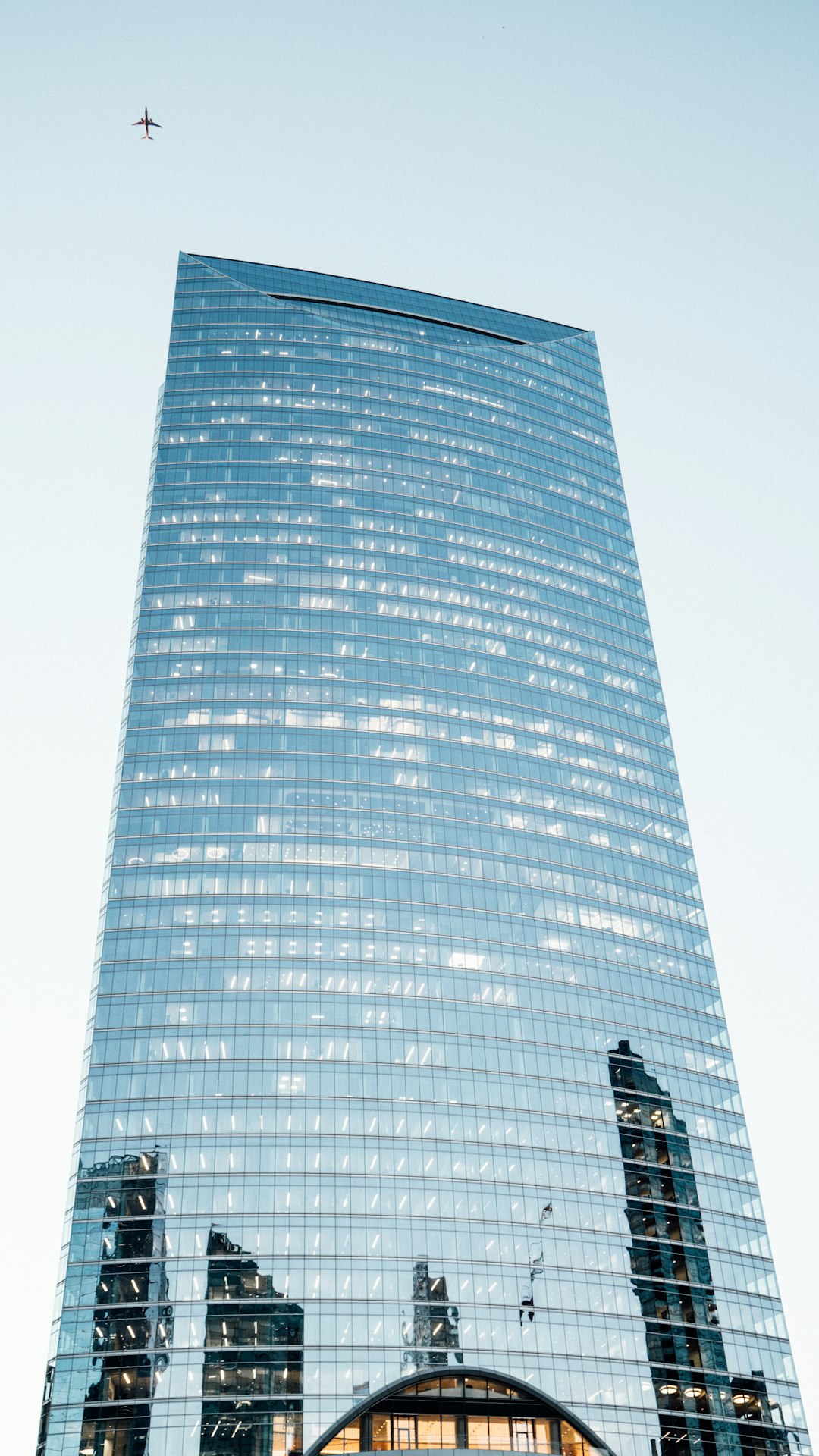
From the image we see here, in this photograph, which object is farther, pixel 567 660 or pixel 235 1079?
pixel 567 660

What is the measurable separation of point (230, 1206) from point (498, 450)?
100m

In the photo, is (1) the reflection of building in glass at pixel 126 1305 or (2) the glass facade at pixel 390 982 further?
(2) the glass facade at pixel 390 982

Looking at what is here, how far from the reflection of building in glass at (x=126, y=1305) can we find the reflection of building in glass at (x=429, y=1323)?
19192 mm

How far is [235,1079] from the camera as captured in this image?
4350 inches

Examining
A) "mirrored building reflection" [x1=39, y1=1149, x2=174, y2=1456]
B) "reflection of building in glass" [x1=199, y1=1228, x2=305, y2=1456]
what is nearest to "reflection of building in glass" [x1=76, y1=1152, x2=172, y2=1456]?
"mirrored building reflection" [x1=39, y1=1149, x2=174, y2=1456]

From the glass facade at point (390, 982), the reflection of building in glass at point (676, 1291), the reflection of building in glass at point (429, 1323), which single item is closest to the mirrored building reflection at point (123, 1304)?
the glass facade at point (390, 982)

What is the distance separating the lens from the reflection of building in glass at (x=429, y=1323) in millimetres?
103062

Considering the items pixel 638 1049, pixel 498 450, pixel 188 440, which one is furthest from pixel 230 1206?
pixel 498 450

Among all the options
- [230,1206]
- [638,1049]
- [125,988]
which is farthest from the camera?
[638,1049]

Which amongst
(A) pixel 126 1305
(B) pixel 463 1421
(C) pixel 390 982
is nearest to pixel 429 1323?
(B) pixel 463 1421

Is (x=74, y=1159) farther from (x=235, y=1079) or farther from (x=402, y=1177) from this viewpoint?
(x=402, y=1177)

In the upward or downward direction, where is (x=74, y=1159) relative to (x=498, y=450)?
downward

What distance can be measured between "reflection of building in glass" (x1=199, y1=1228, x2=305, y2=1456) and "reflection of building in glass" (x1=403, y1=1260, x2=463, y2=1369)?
9.05 metres

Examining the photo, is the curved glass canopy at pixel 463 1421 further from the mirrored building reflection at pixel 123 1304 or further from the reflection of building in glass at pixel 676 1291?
the mirrored building reflection at pixel 123 1304
